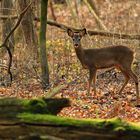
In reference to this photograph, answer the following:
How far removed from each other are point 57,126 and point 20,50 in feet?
27.7

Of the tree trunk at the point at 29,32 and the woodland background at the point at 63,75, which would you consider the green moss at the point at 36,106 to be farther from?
the tree trunk at the point at 29,32

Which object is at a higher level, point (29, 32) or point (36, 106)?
point (29, 32)

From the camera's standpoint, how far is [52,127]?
22.4 ft

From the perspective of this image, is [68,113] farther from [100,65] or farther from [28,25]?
[28,25]

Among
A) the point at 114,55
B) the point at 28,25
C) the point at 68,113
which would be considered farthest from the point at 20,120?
the point at 28,25

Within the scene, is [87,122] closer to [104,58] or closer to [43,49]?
[104,58]

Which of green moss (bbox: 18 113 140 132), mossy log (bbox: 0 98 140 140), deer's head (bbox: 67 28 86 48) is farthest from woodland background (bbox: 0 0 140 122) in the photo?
green moss (bbox: 18 113 140 132)

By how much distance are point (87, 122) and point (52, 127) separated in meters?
0.41

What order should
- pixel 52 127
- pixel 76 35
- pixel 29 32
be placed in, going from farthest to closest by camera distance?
pixel 29 32 < pixel 76 35 < pixel 52 127


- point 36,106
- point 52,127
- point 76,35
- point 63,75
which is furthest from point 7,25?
point 52,127

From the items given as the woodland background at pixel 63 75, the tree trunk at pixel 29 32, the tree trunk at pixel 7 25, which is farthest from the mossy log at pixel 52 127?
the tree trunk at pixel 7 25

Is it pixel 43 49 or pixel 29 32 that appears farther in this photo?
pixel 29 32

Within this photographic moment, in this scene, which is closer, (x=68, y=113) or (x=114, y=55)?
(x=68, y=113)

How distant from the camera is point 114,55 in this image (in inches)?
499
